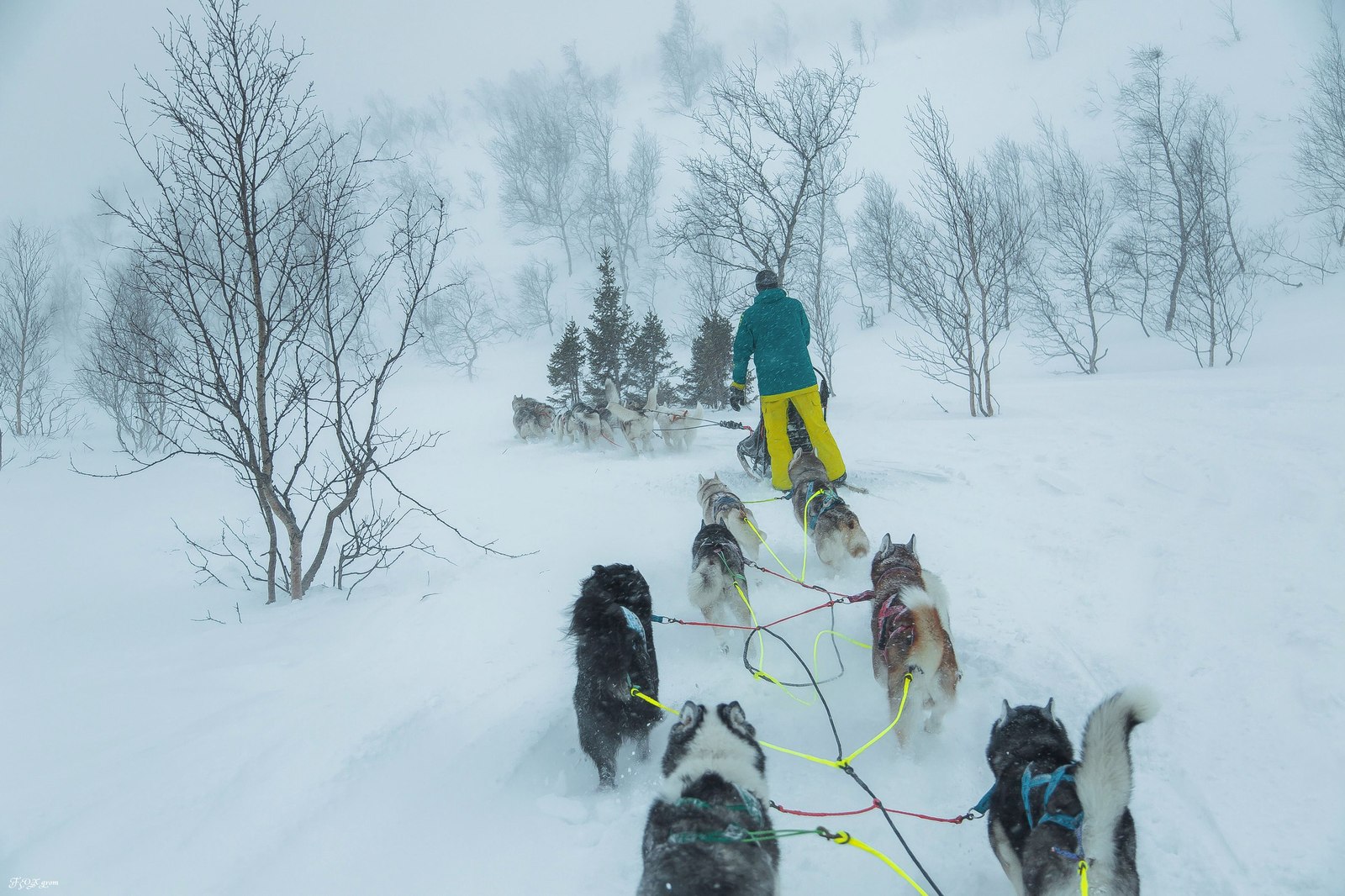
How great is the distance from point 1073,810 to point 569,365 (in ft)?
59.9

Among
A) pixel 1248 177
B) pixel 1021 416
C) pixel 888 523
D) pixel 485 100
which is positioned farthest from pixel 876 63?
pixel 888 523

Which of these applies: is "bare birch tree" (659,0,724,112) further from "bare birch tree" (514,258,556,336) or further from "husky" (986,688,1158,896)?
"husky" (986,688,1158,896)

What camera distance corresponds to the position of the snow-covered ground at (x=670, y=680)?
7.07ft

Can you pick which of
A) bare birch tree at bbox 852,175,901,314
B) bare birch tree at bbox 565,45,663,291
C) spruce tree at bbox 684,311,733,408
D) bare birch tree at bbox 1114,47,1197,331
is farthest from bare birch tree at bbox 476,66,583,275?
bare birch tree at bbox 1114,47,1197,331

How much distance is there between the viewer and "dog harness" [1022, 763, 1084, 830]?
173cm

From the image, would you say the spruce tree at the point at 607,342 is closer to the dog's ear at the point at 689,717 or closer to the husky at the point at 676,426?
the husky at the point at 676,426

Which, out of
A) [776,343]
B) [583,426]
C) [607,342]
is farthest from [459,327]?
[776,343]

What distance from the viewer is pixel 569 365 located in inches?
746

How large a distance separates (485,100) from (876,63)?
125 ft

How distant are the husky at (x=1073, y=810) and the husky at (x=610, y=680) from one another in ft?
4.98

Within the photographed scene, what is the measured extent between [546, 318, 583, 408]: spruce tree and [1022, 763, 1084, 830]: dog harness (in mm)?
17126

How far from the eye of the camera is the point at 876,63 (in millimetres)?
47344

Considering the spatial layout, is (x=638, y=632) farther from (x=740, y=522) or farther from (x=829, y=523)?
(x=829, y=523)

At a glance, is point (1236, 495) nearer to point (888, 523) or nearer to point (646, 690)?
point (888, 523)
